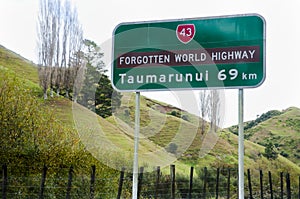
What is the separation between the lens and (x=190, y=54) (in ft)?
15.8

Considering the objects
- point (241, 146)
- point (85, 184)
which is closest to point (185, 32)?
point (241, 146)

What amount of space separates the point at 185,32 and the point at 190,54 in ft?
0.75

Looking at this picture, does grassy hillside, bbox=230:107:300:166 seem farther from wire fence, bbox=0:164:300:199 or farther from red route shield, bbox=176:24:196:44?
red route shield, bbox=176:24:196:44

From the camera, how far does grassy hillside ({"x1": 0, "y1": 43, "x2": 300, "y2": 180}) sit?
704 centimetres

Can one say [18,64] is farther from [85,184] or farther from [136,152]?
[136,152]

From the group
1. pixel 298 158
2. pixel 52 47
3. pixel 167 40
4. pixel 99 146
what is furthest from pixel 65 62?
pixel 167 40

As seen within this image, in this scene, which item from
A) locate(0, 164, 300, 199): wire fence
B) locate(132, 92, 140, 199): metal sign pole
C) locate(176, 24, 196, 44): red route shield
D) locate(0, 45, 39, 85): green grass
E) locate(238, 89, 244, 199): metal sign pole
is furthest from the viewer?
locate(0, 45, 39, 85): green grass

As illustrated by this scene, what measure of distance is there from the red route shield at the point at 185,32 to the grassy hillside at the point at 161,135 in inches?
47.8

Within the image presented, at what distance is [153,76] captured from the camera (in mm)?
4887

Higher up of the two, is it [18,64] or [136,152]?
[18,64]

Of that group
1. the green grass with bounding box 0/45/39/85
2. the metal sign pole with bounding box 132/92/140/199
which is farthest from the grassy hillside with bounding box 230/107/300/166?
the metal sign pole with bounding box 132/92/140/199

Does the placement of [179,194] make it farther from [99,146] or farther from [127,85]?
[127,85]

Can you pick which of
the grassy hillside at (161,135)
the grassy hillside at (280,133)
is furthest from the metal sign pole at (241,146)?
the grassy hillside at (280,133)

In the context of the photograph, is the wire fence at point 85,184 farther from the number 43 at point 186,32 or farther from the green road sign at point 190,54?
the number 43 at point 186,32
